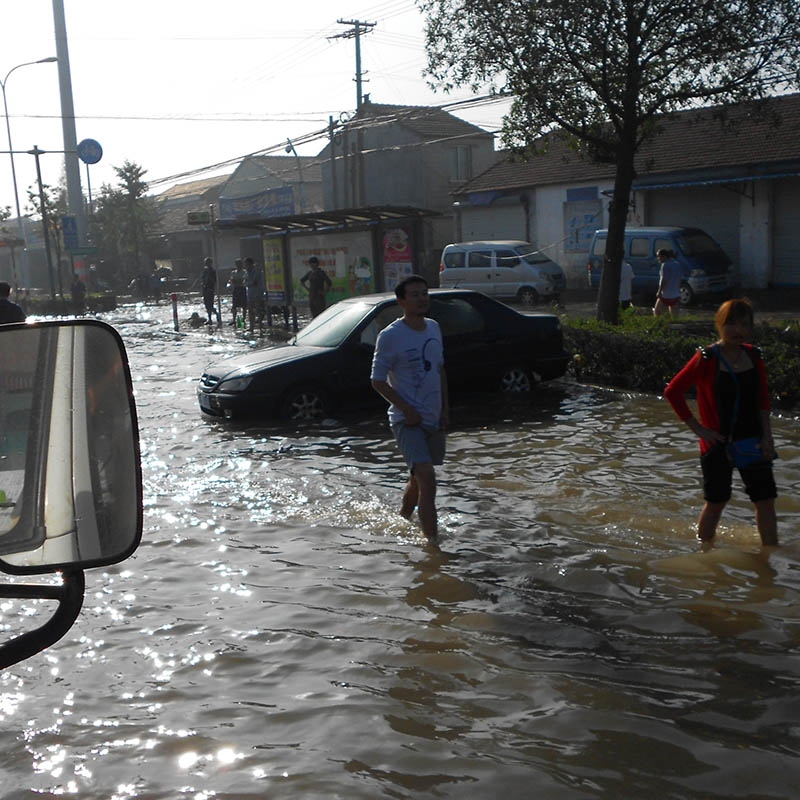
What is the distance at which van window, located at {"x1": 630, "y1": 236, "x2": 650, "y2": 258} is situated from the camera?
1038 inches

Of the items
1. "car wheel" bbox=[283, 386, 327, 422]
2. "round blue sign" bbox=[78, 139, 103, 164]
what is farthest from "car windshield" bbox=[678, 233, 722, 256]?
"round blue sign" bbox=[78, 139, 103, 164]

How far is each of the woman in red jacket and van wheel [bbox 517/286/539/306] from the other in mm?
22260

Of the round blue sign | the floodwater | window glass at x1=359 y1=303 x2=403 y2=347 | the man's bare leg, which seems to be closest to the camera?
the floodwater

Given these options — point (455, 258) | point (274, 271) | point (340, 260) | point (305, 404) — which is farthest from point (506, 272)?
point (305, 404)

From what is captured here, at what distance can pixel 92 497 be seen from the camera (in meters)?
2.00

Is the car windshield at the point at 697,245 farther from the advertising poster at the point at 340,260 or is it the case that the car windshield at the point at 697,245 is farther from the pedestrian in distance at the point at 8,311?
the pedestrian in distance at the point at 8,311

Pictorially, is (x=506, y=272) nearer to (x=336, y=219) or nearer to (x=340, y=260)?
(x=340, y=260)

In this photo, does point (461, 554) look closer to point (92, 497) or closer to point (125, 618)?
point (125, 618)

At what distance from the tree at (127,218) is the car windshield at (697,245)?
4132 cm

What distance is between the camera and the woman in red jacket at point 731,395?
233 inches

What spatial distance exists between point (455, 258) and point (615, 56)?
14209mm

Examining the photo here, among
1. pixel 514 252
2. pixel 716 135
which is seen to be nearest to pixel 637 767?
pixel 514 252

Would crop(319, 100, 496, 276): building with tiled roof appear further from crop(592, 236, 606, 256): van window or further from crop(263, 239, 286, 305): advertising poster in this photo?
crop(263, 239, 286, 305): advertising poster

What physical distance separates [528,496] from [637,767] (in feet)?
14.7
